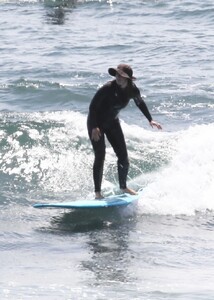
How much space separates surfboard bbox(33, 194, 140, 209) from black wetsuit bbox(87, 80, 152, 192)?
23 centimetres

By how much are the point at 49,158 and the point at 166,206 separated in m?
2.70

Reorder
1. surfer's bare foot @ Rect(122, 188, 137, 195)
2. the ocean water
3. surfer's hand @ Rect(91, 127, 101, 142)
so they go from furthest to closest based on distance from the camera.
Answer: surfer's bare foot @ Rect(122, 188, 137, 195) → surfer's hand @ Rect(91, 127, 101, 142) → the ocean water

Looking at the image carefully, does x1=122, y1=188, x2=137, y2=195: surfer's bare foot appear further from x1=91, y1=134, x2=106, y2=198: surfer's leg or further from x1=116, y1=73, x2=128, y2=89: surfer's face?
x1=116, y1=73, x2=128, y2=89: surfer's face

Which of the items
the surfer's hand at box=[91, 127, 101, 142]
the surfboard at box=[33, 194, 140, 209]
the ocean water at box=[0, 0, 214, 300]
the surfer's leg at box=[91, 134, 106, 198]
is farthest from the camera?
the surfer's leg at box=[91, 134, 106, 198]

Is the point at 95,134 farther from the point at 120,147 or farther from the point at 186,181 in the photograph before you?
the point at 186,181

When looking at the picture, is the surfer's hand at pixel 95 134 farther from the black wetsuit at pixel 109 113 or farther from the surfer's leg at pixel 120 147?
the surfer's leg at pixel 120 147

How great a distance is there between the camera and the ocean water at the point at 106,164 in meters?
8.62

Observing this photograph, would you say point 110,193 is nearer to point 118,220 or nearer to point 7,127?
point 118,220

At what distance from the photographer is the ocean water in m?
8.62

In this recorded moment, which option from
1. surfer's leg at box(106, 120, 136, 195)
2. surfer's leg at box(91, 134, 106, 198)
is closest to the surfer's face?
surfer's leg at box(106, 120, 136, 195)

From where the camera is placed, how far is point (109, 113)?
427 inches

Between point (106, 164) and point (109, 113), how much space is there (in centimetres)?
253

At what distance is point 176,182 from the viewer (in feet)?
40.7

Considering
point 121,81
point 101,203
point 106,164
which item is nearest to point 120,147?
point 101,203
